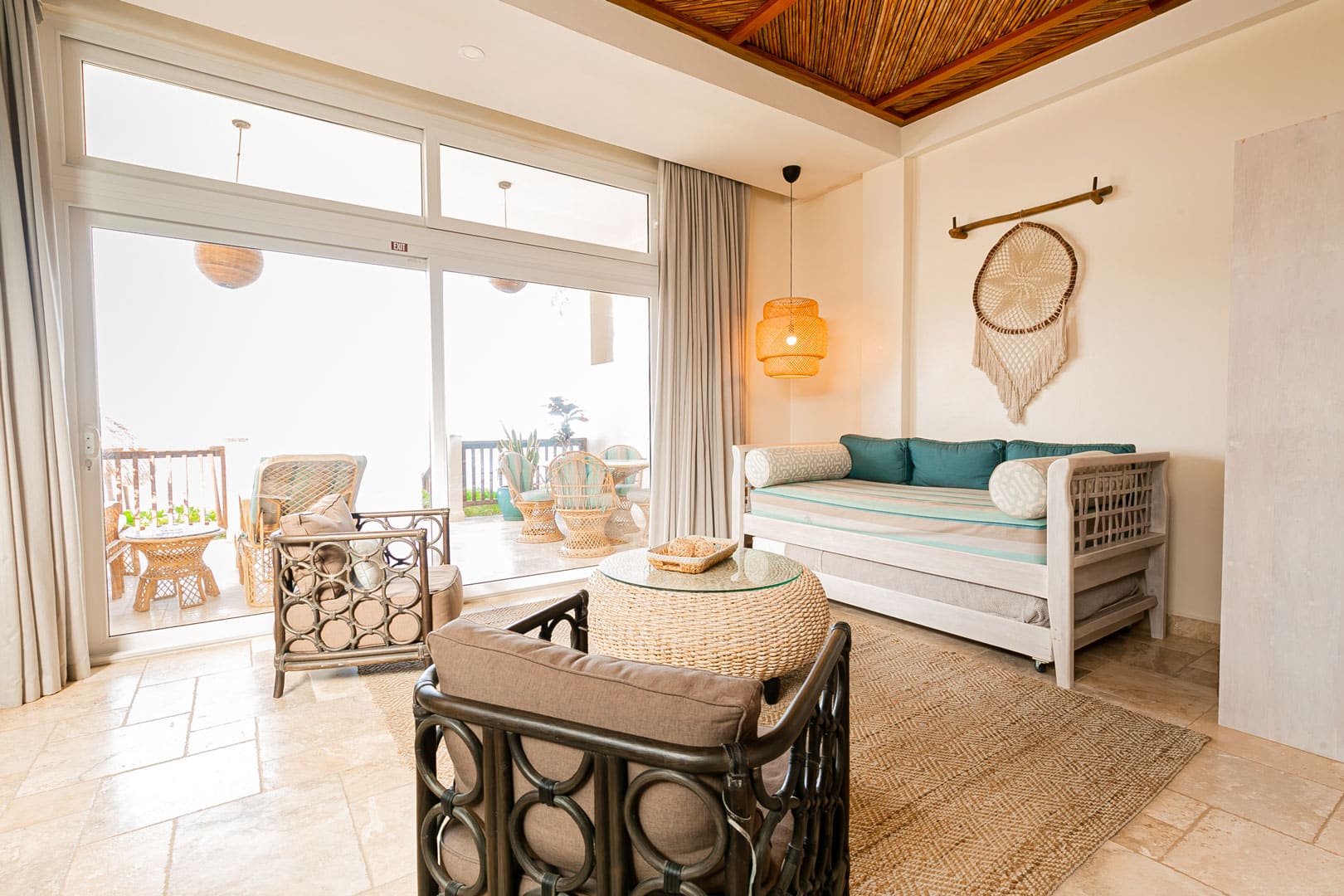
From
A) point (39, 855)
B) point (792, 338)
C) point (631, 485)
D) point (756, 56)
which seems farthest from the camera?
point (631, 485)

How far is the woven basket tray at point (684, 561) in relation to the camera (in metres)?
2.18

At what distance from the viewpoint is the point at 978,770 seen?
5.78 feet

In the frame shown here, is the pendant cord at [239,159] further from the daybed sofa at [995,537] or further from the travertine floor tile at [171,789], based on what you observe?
the daybed sofa at [995,537]

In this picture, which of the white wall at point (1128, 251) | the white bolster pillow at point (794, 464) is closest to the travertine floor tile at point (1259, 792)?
the white wall at point (1128, 251)

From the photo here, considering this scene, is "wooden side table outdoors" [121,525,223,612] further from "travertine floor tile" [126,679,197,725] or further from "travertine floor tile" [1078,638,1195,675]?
"travertine floor tile" [1078,638,1195,675]

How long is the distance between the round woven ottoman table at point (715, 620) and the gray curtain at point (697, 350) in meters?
2.05

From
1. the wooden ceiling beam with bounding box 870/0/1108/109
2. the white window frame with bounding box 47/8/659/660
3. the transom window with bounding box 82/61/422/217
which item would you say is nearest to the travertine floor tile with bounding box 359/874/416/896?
the white window frame with bounding box 47/8/659/660

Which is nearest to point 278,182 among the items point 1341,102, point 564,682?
point 564,682

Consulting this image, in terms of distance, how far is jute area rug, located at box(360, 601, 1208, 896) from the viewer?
1394 millimetres

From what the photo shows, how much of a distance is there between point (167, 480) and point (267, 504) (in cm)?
41

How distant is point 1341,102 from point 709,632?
3.23 metres

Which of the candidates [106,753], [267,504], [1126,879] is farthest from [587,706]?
[267,504]

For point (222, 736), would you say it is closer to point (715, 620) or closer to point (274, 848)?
point (274, 848)

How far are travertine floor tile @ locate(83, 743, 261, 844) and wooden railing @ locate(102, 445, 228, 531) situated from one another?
4.76ft
